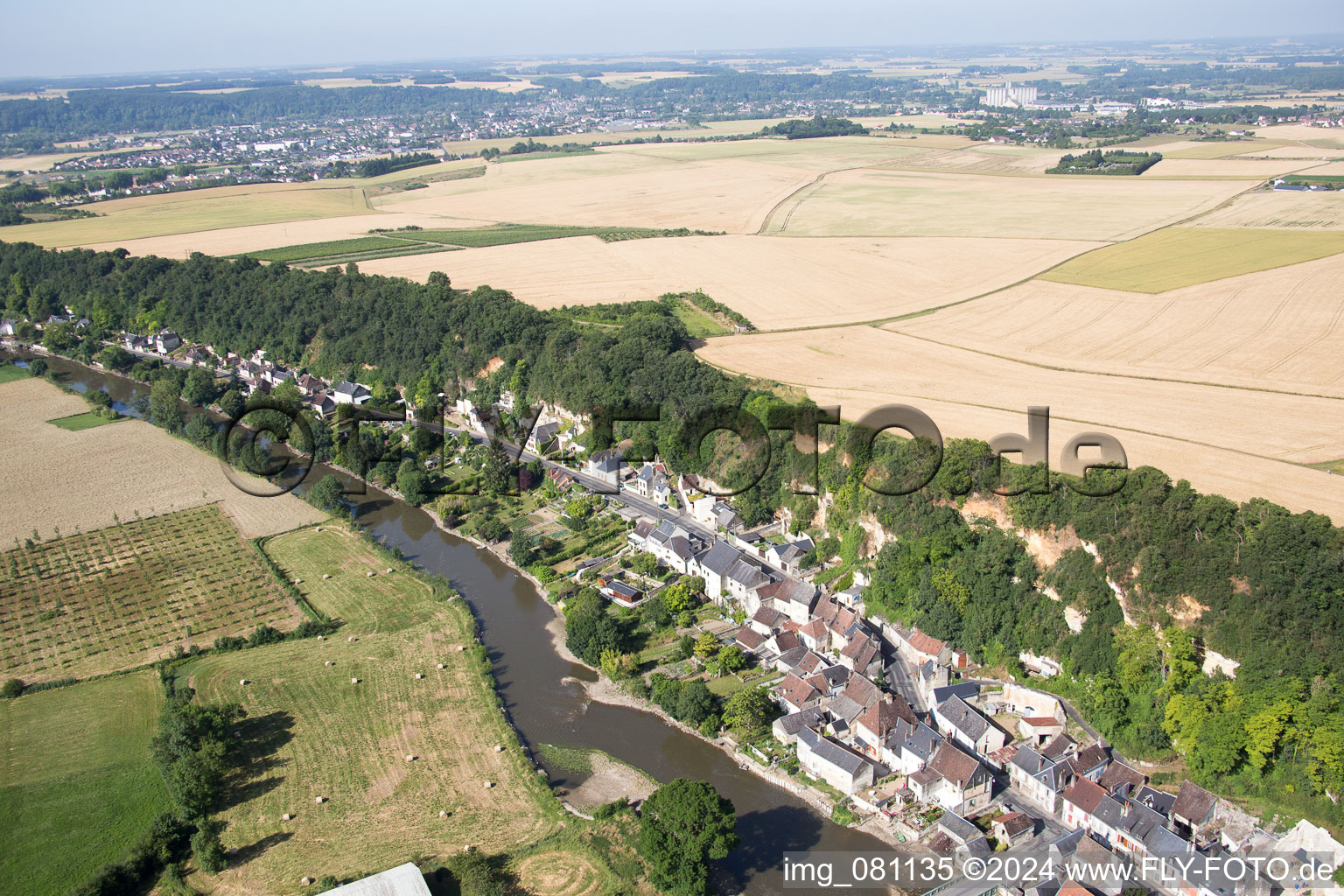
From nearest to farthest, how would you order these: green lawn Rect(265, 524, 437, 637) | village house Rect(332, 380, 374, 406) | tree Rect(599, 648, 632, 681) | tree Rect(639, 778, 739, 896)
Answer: tree Rect(639, 778, 739, 896)
tree Rect(599, 648, 632, 681)
green lawn Rect(265, 524, 437, 637)
village house Rect(332, 380, 374, 406)

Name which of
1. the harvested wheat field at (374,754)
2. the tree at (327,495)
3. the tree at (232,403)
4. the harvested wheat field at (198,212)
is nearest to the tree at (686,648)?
the harvested wheat field at (374,754)

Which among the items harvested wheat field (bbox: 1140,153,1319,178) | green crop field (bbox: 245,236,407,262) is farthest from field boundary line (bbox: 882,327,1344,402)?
harvested wheat field (bbox: 1140,153,1319,178)

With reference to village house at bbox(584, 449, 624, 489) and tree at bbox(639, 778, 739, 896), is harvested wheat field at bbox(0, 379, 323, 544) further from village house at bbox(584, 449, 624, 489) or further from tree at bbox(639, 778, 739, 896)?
tree at bbox(639, 778, 739, 896)

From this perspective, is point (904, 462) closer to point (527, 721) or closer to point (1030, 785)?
point (1030, 785)

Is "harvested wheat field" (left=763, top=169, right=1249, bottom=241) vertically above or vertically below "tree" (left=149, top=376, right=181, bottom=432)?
above

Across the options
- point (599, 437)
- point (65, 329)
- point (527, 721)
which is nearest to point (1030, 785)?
point (527, 721)

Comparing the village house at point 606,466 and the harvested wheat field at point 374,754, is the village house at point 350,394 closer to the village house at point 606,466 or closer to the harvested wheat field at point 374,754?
the village house at point 606,466

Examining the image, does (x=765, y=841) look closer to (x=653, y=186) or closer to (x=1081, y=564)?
(x=1081, y=564)

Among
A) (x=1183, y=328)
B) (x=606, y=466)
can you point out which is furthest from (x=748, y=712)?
(x=1183, y=328)
